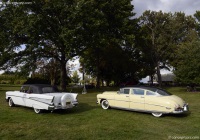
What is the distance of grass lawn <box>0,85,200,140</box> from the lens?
329 inches

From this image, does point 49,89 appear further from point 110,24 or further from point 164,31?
point 164,31

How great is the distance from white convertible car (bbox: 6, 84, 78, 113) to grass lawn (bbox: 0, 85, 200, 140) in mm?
515

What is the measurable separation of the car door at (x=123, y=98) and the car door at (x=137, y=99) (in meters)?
0.26

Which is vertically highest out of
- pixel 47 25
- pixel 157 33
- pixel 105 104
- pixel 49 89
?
pixel 157 33

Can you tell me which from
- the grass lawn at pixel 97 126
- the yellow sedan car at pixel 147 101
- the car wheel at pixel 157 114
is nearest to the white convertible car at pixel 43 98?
the grass lawn at pixel 97 126

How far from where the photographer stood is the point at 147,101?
12453 millimetres

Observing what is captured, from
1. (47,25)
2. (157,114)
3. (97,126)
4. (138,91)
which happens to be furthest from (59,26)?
(97,126)

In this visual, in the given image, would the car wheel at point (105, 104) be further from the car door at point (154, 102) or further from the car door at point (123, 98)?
the car door at point (154, 102)

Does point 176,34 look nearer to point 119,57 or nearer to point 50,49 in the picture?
point 119,57

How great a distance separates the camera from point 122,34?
30.3 metres

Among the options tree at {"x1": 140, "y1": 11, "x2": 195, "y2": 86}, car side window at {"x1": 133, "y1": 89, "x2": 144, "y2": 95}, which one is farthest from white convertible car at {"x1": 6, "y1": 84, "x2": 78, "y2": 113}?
tree at {"x1": 140, "y1": 11, "x2": 195, "y2": 86}

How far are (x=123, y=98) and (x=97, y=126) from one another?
404cm

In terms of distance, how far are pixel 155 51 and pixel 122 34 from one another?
14889mm

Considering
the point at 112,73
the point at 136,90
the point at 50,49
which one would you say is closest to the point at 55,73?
the point at 112,73
